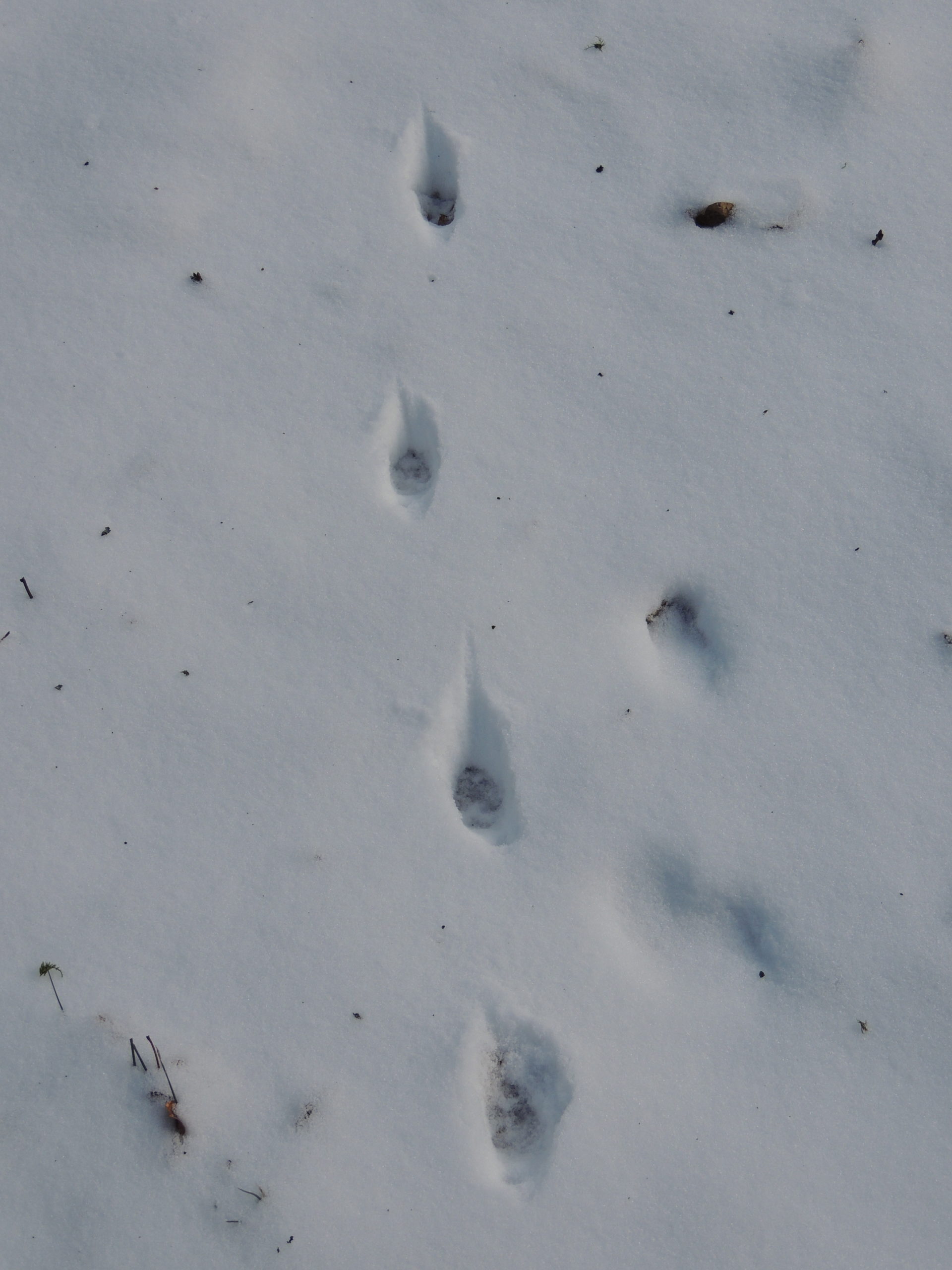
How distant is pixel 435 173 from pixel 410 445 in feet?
3.01

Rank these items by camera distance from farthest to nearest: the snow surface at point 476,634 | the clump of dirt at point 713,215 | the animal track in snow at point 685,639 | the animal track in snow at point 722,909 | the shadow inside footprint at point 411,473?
the clump of dirt at point 713,215
the shadow inside footprint at point 411,473
the animal track in snow at point 685,639
the animal track in snow at point 722,909
the snow surface at point 476,634

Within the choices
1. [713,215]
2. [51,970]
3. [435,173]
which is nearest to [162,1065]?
[51,970]

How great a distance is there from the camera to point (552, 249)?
2.79m

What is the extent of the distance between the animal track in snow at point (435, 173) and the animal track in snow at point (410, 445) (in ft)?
2.08

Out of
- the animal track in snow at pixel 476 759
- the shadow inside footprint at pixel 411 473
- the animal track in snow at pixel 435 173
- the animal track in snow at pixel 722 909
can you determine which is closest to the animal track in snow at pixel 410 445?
the shadow inside footprint at pixel 411 473

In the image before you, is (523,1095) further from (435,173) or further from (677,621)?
(435,173)

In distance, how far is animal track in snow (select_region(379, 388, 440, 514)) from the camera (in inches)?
102

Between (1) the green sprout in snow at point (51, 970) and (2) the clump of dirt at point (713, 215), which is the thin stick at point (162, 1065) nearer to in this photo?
(1) the green sprout in snow at point (51, 970)

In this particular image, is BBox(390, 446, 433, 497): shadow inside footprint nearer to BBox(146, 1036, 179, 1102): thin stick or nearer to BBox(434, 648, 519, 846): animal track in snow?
BBox(434, 648, 519, 846): animal track in snow

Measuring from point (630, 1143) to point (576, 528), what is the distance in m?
1.45

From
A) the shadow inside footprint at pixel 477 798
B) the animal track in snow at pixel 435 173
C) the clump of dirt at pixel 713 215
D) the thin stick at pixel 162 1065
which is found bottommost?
the thin stick at pixel 162 1065

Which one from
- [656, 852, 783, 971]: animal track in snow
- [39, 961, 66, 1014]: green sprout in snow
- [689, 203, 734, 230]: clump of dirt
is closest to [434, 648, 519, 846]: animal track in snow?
[656, 852, 783, 971]: animal track in snow

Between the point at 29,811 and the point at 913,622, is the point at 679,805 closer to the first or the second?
the point at 913,622

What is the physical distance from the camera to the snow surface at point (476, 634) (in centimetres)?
203
